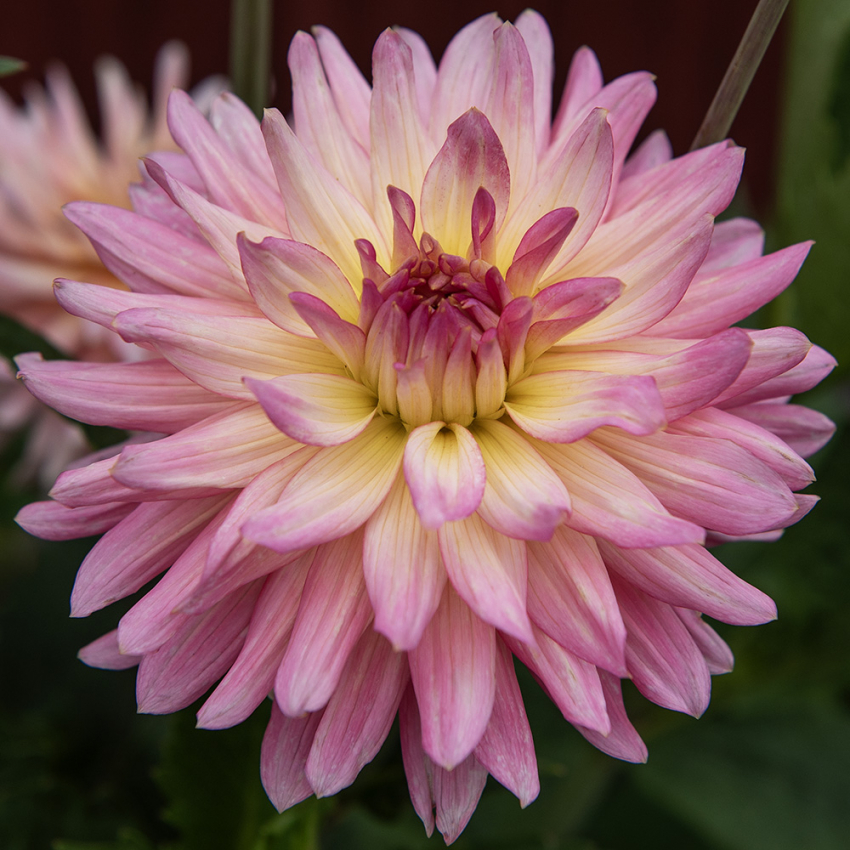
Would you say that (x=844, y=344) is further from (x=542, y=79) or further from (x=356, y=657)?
(x=356, y=657)

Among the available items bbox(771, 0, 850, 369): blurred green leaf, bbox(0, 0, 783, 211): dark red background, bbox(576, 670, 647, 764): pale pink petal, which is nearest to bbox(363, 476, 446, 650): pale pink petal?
bbox(576, 670, 647, 764): pale pink petal

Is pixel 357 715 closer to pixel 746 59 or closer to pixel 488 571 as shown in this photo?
pixel 488 571

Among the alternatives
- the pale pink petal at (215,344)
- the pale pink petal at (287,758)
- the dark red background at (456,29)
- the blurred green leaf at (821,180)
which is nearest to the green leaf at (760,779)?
the blurred green leaf at (821,180)

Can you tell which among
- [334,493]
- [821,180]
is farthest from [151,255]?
[821,180]

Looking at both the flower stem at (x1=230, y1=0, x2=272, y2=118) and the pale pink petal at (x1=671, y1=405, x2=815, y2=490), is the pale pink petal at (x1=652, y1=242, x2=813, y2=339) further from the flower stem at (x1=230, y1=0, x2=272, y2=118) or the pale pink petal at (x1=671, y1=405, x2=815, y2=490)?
the flower stem at (x1=230, y1=0, x2=272, y2=118)

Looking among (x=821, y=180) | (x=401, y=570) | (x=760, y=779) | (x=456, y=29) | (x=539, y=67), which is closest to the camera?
(x=401, y=570)

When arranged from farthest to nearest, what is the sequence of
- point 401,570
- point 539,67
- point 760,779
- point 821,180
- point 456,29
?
point 456,29 → point 760,779 → point 821,180 → point 539,67 → point 401,570
